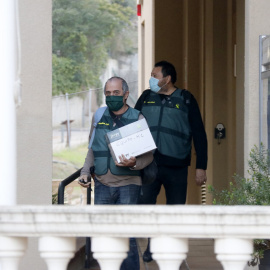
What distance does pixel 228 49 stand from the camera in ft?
32.6

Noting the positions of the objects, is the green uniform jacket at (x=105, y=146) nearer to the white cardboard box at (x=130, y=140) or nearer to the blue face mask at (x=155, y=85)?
the white cardboard box at (x=130, y=140)

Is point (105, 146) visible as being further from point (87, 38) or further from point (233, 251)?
point (87, 38)

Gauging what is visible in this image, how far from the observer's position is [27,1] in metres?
5.96

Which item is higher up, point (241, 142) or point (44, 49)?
point (44, 49)

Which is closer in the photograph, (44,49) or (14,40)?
(14,40)

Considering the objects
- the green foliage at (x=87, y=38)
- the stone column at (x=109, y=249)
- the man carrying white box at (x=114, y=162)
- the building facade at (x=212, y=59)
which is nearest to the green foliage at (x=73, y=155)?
the green foliage at (x=87, y=38)

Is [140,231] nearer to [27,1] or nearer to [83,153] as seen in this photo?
[27,1]

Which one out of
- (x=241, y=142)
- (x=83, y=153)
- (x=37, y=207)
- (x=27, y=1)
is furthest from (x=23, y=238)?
(x=83, y=153)

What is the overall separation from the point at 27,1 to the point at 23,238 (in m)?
2.80

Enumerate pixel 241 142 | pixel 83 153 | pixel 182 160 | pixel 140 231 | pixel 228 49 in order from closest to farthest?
pixel 140 231, pixel 182 160, pixel 241 142, pixel 228 49, pixel 83 153

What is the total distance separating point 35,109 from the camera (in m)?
6.00

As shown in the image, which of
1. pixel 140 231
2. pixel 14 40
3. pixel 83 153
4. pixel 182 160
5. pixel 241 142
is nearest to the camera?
pixel 140 231

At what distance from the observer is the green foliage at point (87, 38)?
150 feet

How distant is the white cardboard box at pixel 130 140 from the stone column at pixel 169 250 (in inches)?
90.6
